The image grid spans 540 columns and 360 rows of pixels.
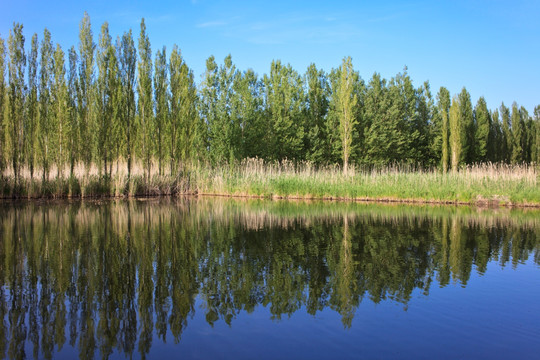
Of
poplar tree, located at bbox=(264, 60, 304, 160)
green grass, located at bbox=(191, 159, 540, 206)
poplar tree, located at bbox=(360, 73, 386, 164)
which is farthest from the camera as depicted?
poplar tree, located at bbox=(360, 73, 386, 164)

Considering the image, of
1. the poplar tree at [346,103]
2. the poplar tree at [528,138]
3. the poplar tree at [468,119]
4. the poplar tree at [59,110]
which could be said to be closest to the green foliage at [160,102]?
the poplar tree at [59,110]

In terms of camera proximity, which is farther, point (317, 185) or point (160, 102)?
point (160, 102)

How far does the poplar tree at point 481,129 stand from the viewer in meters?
36.6

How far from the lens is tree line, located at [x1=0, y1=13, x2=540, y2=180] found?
64.0ft

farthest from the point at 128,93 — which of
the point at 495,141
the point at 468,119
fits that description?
the point at 495,141

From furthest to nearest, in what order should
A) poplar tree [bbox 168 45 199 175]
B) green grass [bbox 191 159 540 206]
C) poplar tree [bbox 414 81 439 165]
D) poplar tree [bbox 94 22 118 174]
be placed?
poplar tree [bbox 414 81 439 165], poplar tree [bbox 168 45 199 175], poplar tree [bbox 94 22 118 174], green grass [bbox 191 159 540 206]

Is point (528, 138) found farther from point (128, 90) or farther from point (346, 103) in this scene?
point (128, 90)

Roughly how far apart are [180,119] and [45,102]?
22.2 feet

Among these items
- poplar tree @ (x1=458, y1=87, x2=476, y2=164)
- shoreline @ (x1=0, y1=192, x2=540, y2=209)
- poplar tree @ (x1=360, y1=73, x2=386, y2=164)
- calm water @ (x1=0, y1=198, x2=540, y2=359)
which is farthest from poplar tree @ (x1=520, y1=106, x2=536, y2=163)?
calm water @ (x1=0, y1=198, x2=540, y2=359)

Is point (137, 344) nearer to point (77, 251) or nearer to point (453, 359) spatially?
point (453, 359)

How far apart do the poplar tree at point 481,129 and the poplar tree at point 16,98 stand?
33.4 meters

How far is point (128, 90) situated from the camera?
22.1 metres

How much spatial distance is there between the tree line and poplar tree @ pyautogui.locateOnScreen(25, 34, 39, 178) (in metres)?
0.05

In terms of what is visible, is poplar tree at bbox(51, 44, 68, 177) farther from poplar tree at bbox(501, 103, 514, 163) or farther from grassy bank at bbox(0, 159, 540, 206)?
poplar tree at bbox(501, 103, 514, 163)
